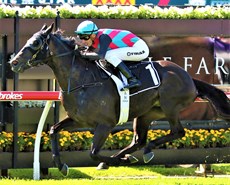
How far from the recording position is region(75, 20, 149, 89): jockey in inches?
347

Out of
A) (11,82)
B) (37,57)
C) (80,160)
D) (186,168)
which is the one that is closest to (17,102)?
(11,82)

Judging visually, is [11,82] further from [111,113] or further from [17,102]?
[111,113]

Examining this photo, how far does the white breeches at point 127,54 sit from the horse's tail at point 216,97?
884mm

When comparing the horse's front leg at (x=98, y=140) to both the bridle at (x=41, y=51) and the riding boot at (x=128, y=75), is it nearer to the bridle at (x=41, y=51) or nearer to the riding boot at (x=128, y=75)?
the riding boot at (x=128, y=75)

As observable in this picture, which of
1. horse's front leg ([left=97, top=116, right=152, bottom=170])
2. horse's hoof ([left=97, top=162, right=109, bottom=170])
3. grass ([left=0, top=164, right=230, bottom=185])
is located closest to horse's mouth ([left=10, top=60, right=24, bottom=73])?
horse's front leg ([left=97, top=116, right=152, bottom=170])

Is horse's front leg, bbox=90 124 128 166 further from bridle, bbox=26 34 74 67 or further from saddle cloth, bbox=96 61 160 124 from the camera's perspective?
bridle, bbox=26 34 74 67

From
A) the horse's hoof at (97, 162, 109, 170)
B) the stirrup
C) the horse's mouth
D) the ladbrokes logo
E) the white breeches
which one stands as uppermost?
the white breeches

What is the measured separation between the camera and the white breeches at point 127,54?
29.5 ft

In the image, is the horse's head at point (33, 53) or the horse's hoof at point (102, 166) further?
the horse's hoof at point (102, 166)

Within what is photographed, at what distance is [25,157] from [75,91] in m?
2.15

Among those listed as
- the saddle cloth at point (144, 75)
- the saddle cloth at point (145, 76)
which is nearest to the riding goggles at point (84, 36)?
the saddle cloth at point (144, 75)

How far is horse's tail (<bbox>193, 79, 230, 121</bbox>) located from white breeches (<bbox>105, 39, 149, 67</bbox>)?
884 mm

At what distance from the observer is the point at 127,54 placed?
9195 millimetres

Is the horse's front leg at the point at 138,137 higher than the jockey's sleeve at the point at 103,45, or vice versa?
the jockey's sleeve at the point at 103,45
